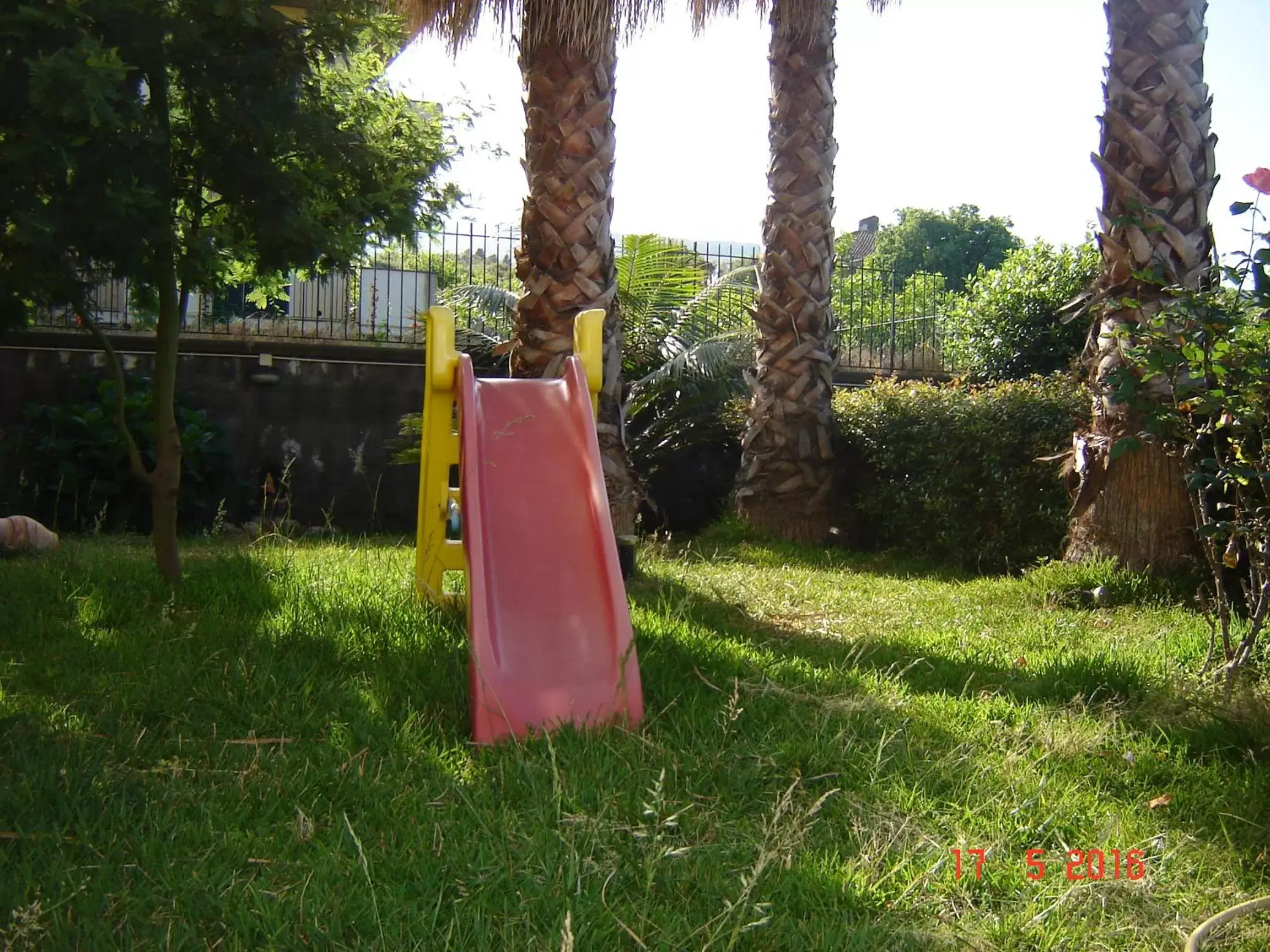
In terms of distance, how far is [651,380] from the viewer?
10469mm

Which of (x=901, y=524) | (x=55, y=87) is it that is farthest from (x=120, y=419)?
(x=901, y=524)

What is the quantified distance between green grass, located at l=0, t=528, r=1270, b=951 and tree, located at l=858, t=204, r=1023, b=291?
54.3m

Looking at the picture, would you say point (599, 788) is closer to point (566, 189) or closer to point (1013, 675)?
point (1013, 675)

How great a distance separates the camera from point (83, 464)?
31.0 feet

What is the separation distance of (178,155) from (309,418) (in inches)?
219

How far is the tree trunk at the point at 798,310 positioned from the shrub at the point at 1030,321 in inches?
164

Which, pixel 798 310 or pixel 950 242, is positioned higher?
pixel 950 242

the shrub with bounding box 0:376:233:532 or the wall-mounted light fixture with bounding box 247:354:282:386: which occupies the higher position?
the wall-mounted light fixture with bounding box 247:354:282:386

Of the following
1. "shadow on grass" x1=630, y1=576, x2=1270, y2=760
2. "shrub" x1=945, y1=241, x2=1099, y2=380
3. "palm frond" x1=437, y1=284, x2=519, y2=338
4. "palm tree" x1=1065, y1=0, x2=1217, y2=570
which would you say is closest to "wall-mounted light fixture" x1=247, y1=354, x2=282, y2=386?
"palm frond" x1=437, y1=284, x2=519, y2=338

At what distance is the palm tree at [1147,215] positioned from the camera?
21.5 ft

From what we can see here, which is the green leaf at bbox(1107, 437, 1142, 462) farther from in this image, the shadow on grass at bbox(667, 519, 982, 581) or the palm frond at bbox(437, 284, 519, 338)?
the palm frond at bbox(437, 284, 519, 338)

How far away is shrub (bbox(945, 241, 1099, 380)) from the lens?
42.3ft

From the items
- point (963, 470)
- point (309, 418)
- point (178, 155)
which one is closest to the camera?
point (178, 155)
